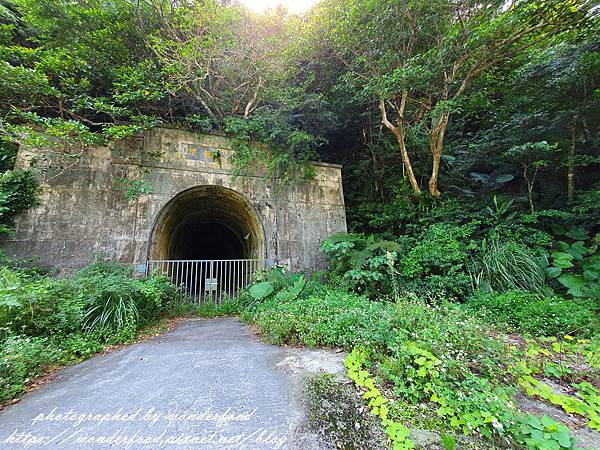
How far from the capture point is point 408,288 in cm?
554

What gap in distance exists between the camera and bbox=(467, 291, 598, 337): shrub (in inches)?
141

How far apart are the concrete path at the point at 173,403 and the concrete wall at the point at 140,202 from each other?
388 cm

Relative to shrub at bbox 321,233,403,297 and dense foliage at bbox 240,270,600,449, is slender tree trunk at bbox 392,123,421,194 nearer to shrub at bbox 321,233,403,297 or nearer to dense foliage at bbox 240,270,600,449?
shrub at bbox 321,233,403,297

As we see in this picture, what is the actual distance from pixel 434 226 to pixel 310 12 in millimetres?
7373

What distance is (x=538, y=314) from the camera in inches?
155

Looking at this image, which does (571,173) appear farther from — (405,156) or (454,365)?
(454,365)

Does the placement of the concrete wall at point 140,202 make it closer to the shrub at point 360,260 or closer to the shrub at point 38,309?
the shrub at point 360,260

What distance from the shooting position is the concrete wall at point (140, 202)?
5.66 meters

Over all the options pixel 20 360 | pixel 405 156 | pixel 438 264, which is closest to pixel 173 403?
pixel 20 360

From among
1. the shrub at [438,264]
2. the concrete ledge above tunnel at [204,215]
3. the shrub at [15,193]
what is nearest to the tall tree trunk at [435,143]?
the shrub at [438,264]

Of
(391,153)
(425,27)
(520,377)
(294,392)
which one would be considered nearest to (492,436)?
(520,377)

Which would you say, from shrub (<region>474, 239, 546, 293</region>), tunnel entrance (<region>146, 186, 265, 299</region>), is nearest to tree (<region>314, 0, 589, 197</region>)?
shrub (<region>474, 239, 546, 293</region>)

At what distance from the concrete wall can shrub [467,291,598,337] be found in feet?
14.1

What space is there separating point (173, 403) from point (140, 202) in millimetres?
5753
